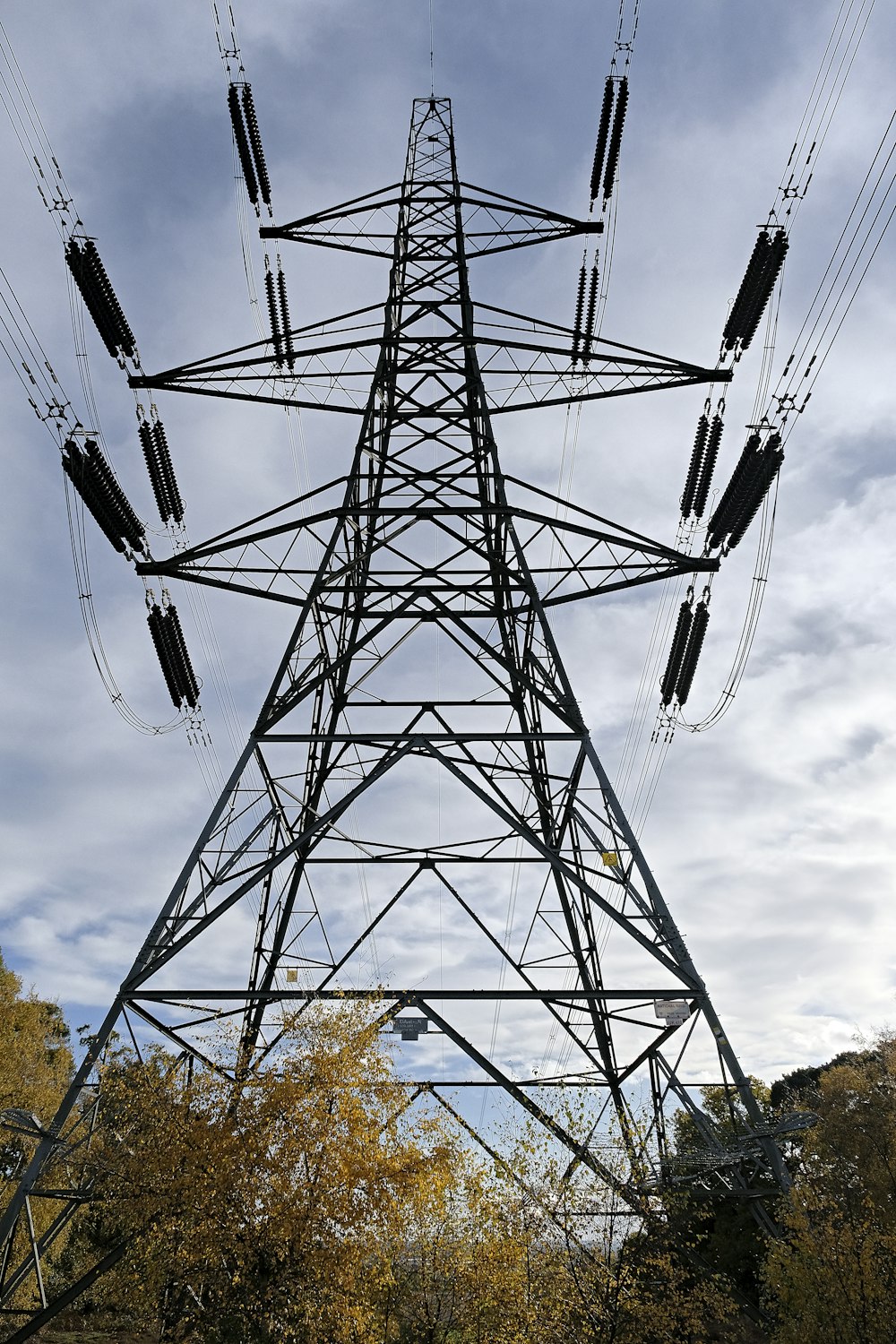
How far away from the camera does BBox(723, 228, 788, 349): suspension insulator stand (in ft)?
48.0

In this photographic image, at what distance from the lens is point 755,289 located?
15.1m

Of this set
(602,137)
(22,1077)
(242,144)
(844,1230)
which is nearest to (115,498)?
(242,144)

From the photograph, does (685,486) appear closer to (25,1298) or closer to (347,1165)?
(347,1165)

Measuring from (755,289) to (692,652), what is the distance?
20.8 feet

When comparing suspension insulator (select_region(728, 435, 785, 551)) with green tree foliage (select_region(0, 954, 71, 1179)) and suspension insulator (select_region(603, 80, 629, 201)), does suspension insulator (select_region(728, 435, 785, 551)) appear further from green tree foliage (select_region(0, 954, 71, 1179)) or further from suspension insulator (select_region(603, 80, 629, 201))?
green tree foliage (select_region(0, 954, 71, 1179))

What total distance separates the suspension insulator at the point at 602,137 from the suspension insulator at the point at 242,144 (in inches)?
277

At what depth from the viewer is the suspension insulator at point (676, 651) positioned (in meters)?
17.5

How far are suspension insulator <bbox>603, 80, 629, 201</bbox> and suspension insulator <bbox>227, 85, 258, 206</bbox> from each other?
7.27 m

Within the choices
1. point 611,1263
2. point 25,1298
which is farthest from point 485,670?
point 25,1298

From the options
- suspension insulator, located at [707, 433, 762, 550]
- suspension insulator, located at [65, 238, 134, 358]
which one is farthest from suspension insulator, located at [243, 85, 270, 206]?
suspension insulator, located at [707, 433, 762, 550]

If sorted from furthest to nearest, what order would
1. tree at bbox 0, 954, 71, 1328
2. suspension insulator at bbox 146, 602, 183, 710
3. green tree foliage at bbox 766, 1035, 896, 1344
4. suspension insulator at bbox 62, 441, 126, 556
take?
tree at bbox 0, 954, 71, 1328 < green tree foliage at bbox 766, 1035, 896, 1344 < suspension insulator at bbox 146, 602, 183, 710 < suspension insulator at bbox 62, 441, 126, 556

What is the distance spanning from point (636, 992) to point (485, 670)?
6.32 m

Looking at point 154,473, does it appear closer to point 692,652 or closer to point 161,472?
point 161,472

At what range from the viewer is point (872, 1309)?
18016mm
